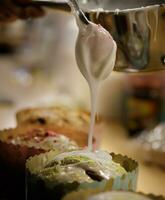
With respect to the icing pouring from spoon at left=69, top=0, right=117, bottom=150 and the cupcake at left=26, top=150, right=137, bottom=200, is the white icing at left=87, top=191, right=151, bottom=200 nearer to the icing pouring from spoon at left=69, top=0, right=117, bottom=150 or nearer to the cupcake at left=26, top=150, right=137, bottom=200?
the cupcake at left=26, top=150, right=137, bottom=200

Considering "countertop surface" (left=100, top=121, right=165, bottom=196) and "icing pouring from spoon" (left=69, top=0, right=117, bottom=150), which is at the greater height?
"icing pouring from spoon" (left=69, top=0, right=117, bottom=150)

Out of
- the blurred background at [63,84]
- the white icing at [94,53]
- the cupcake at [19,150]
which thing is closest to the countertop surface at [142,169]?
the blurred background at [63,84]

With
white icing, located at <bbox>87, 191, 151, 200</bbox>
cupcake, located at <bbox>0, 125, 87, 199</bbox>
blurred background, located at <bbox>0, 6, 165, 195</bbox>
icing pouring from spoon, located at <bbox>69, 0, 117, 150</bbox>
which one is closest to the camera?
white icing, located at <bbox>87, 191, 151, 200</bbox>

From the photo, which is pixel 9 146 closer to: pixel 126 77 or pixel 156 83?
pixel 156 83

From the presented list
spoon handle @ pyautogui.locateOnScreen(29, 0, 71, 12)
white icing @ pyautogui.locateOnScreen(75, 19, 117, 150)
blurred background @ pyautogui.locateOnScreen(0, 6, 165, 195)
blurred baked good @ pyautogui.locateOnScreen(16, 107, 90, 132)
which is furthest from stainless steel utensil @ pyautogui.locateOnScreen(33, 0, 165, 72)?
blurred background @ pyautogui.locateOnScreen(0, 6, 165, 195)

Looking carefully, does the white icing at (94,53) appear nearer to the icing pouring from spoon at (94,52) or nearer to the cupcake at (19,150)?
the icing pouring from spoon at (94,52)

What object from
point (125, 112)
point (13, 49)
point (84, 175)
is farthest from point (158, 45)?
point (13, 49)
